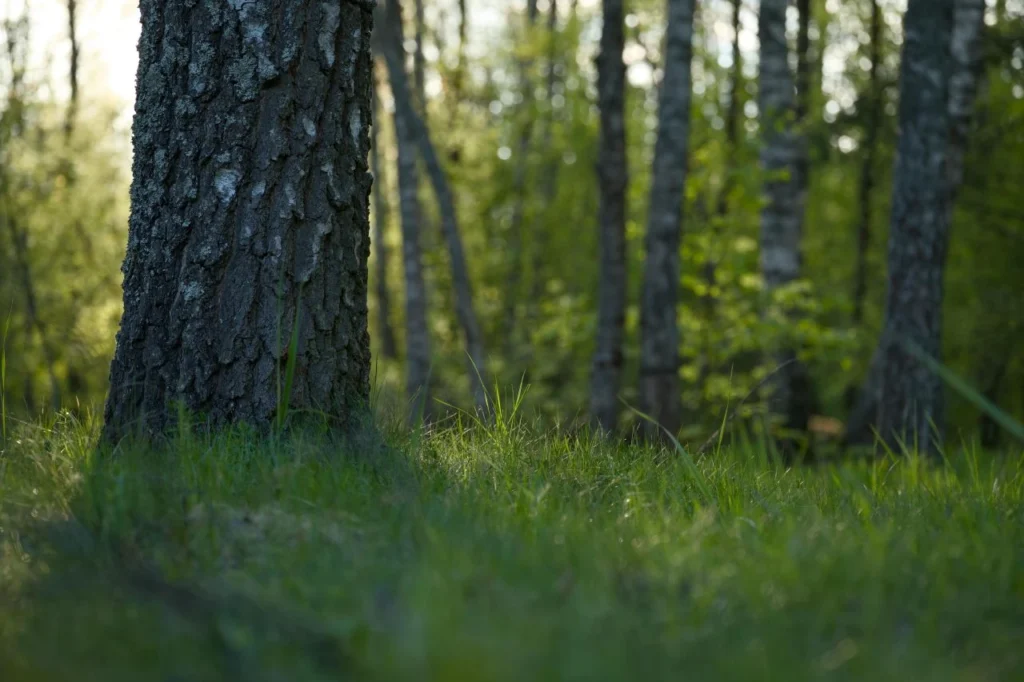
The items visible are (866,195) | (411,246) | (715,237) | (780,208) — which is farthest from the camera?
(866,195)

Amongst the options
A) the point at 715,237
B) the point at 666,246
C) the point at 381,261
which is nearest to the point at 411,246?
the point at 715,237

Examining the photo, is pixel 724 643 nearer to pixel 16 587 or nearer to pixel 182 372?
pixel 16 587

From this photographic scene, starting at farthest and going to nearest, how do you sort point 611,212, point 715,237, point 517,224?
point 517,224, point 715,237, point 611,212

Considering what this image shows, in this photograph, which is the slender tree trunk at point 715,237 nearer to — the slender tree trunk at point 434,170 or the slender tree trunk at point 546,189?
the slender tree trunk at point 434,170

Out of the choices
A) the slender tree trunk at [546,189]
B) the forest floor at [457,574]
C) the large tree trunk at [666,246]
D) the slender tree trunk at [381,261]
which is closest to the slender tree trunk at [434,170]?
the large tree trunk at [666,246]

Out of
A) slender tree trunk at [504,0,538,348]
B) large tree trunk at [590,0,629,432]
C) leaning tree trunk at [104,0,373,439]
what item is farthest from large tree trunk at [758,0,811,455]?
leaning tree trunk at [104,0,373,439]

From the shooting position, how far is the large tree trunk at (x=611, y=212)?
32.3 feet

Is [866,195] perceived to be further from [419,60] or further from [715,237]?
[419,60]

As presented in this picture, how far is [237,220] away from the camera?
12.0 feet

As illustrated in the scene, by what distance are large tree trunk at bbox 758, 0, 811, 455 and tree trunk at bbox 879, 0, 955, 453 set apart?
4.17 m

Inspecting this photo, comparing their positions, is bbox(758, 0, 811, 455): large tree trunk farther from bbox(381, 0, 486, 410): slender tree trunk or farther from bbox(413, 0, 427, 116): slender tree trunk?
bbox(413, 0, 427, 116): slender tree trunk

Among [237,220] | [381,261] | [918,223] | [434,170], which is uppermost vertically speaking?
[434,170]

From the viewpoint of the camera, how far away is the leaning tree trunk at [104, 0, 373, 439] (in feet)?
11.8

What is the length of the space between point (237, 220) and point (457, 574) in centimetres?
200
